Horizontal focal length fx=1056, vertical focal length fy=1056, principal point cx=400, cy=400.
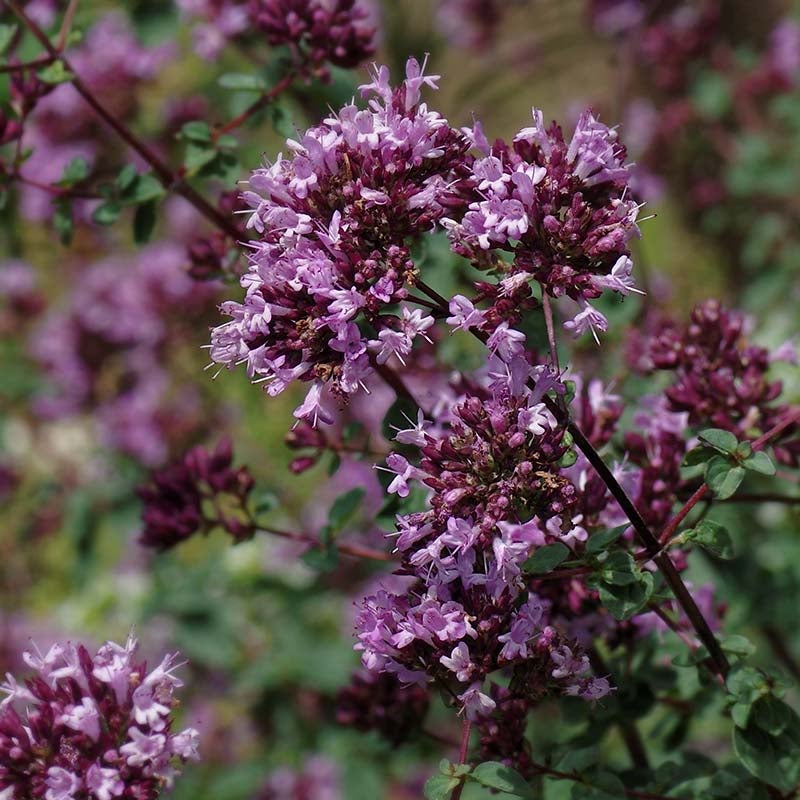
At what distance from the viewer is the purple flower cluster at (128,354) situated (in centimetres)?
374

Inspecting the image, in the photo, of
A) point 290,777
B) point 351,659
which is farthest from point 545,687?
point 290,777

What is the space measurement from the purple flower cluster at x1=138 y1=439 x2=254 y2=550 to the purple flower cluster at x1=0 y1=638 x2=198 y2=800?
0.55 m

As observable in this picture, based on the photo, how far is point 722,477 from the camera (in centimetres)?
151

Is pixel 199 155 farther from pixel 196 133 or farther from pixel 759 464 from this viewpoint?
pixel 759 464

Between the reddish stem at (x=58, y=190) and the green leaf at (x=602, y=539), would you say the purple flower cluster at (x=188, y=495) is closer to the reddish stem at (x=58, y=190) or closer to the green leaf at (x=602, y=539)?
the reddish stem at (x=58, y=190)

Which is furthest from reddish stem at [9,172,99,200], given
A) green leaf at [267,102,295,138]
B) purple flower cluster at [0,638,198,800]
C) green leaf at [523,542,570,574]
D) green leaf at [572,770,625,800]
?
green leaf at [572,770,625,800]

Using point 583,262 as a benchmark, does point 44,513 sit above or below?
above

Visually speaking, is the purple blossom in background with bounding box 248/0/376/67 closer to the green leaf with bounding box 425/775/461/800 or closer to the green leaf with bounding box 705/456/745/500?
the green leaf with bounding box 705/456/745/500

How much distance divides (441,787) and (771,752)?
54 centimetres

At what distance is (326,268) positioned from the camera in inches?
55.1

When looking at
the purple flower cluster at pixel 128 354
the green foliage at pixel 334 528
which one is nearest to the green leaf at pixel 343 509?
the green foliage at pixel 334 528

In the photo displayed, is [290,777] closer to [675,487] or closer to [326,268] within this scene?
[675,487]

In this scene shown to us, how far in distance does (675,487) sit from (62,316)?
2855mm

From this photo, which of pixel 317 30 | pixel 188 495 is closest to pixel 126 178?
pixel 317 30
